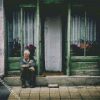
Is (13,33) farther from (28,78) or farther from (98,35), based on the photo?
(98,35)

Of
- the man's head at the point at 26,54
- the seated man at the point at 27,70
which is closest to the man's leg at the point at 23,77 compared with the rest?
the seated man at the point at 27,70

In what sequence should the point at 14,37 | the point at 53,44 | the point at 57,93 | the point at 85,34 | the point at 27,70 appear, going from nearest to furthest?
1. the point at 57,93
2. the point at 27,70
3. the point at 14,37
4. the point at 85,34
5. the point at 53,44

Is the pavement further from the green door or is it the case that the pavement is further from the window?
the window

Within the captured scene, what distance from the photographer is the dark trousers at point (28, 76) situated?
520 inches

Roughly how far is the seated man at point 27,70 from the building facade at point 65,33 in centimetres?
44

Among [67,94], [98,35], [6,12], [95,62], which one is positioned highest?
[6,12]

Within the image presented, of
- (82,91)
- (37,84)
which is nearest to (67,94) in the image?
(82,91)

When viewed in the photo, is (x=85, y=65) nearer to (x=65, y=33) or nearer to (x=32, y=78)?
(x=65, y=33)

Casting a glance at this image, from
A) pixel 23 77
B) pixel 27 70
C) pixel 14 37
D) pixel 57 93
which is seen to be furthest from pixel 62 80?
pixel 14 37

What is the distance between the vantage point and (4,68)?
13484mm

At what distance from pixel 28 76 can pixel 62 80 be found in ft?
4.32

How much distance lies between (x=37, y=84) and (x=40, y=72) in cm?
54

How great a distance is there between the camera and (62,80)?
1348 centimetres

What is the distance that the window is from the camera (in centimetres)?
1390
